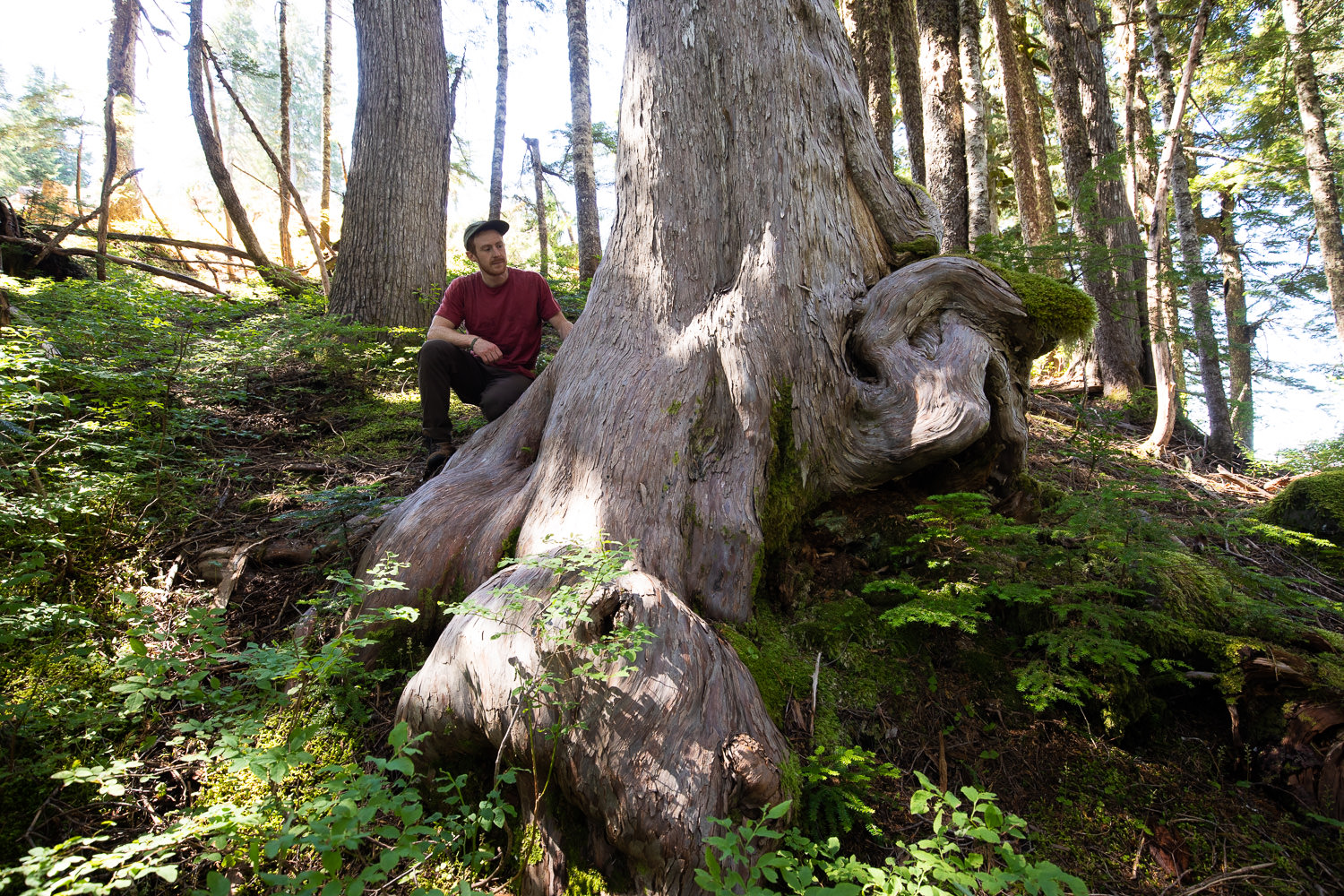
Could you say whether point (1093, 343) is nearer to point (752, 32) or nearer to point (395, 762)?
point (752, 32)

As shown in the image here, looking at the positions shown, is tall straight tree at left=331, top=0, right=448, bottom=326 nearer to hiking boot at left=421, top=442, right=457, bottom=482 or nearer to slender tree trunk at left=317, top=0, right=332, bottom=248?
hiking boot at left=421, top=442, right=457, bottom=482

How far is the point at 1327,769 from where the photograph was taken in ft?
8.06

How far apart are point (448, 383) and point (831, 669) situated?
3446mm

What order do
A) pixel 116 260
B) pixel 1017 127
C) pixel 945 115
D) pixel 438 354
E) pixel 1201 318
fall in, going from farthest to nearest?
pixel 1017 127, pixel 116 260, pixel 1201 318, pixel 945 115, pixel 438 354

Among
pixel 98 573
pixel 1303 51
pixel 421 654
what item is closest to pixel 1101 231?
pixel 1303 51

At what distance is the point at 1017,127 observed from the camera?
1023 cm

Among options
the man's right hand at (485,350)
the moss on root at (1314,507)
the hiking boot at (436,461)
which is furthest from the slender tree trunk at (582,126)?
the moss on root at (1314,507)

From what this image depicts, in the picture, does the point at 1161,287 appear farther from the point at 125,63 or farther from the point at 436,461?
the point at 125,63

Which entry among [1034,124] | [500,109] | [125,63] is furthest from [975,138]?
[125,63]

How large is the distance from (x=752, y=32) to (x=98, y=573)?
16.0ft

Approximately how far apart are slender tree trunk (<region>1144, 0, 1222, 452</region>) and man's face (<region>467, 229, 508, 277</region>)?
6147 mm

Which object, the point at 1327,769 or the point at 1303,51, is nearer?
the point at 1327,769

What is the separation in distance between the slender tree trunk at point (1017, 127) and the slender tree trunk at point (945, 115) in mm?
3783

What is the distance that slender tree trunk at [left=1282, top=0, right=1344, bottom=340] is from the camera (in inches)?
372
